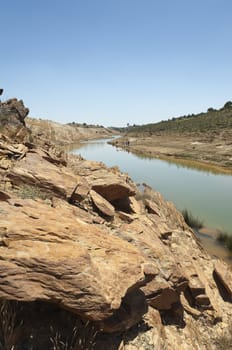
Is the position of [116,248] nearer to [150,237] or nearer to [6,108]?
[150,237]

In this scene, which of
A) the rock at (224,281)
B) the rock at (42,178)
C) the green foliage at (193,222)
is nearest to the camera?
the rock at (42,178)

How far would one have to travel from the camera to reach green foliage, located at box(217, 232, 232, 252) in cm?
1117

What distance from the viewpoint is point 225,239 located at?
461 inches

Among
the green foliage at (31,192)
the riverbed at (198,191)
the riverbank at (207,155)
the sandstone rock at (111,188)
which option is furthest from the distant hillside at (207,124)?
the green foliage at (31,192)

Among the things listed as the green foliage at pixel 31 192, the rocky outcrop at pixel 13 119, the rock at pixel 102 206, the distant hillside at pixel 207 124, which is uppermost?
the distant hillside at pixel 207 124

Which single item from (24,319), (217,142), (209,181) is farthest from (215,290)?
(217,142)

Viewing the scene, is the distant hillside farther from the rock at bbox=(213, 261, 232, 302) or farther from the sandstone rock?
the sandstone rock

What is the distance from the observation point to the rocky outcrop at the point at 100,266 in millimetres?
3184

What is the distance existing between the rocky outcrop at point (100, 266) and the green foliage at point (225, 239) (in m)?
3.78

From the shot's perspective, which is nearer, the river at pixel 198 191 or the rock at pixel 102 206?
the rock at pixel 102 206

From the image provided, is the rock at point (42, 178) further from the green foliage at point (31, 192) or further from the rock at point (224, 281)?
the rock at point (224, 281)

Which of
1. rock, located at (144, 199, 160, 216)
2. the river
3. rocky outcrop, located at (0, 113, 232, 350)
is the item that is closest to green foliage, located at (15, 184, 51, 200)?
rocky outcrop, located at (0, 113, 232, 350)

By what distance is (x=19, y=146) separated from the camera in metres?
7.75

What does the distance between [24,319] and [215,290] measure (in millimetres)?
5589
